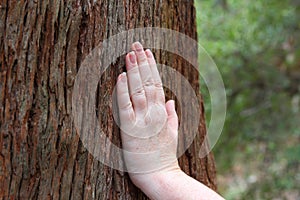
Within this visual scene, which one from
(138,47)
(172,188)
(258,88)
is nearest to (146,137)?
(172,188)

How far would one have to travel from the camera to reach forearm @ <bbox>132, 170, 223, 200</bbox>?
57.3 inches

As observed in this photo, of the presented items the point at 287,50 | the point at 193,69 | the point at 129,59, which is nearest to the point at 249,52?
the point at 287,50

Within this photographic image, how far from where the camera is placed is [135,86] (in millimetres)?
1480

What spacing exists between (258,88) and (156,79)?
3.16 meters

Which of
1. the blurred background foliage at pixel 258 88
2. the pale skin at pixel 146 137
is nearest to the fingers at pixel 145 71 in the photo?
the pale skin at pixel 146 137

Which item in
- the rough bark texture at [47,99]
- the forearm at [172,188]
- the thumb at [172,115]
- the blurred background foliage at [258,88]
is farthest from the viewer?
the blurred background foliage at [258,88]

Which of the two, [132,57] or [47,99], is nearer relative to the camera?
[47,99]

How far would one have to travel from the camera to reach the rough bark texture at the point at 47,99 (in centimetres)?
130

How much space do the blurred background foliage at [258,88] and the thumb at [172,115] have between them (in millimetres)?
2701

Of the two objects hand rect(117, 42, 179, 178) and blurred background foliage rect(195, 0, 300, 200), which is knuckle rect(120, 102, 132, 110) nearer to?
hand rect(117, 42, 179, 178)

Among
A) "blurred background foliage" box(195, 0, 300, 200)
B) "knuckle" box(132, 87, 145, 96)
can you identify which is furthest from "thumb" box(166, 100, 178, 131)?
"blurred background foliage" box(195, 0, 300, 200)

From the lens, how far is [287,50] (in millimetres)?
4605

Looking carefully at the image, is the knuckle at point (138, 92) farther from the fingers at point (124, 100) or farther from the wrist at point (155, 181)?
the wrist at point (155, 181)

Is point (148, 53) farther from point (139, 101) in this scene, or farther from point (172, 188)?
point (172, 188)
